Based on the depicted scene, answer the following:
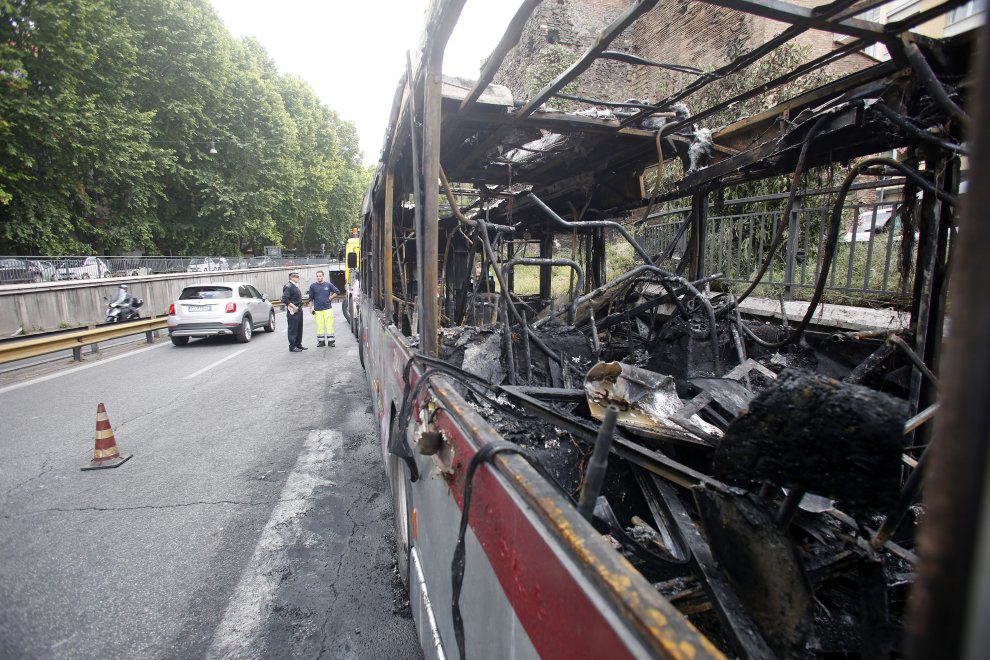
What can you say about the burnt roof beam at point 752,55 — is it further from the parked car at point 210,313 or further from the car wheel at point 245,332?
the car wheel at point 245,332

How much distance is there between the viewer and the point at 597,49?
257cm

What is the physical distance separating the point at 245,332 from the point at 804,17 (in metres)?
12.4

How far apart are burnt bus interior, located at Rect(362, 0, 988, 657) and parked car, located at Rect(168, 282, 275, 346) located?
7751mm

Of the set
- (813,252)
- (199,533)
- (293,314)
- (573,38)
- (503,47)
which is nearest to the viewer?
(503,47)

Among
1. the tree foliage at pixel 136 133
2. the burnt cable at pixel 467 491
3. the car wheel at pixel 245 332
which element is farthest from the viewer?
the tree foliage at pixel 136 133

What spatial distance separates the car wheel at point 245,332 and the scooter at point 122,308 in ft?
14.3

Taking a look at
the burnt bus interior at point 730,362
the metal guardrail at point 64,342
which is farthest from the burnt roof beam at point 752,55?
the metal guardrail at point 64,342

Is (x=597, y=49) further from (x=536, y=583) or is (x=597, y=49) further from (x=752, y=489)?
(x=536, y=583)

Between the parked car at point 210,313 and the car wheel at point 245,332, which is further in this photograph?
the car wheel at point 245,332

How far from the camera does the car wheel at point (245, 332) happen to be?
Result: 38.3 ft

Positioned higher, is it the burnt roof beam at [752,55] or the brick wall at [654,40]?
the brick wall at [654,40]

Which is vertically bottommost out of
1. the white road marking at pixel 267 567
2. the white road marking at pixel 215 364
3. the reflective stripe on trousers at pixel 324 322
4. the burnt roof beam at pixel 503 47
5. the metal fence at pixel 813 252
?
the white road marking at pixel 267 567

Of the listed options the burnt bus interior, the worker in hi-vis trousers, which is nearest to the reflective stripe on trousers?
the worker in hi-vis trousers

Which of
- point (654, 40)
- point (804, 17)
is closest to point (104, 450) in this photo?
point (804, 17)
